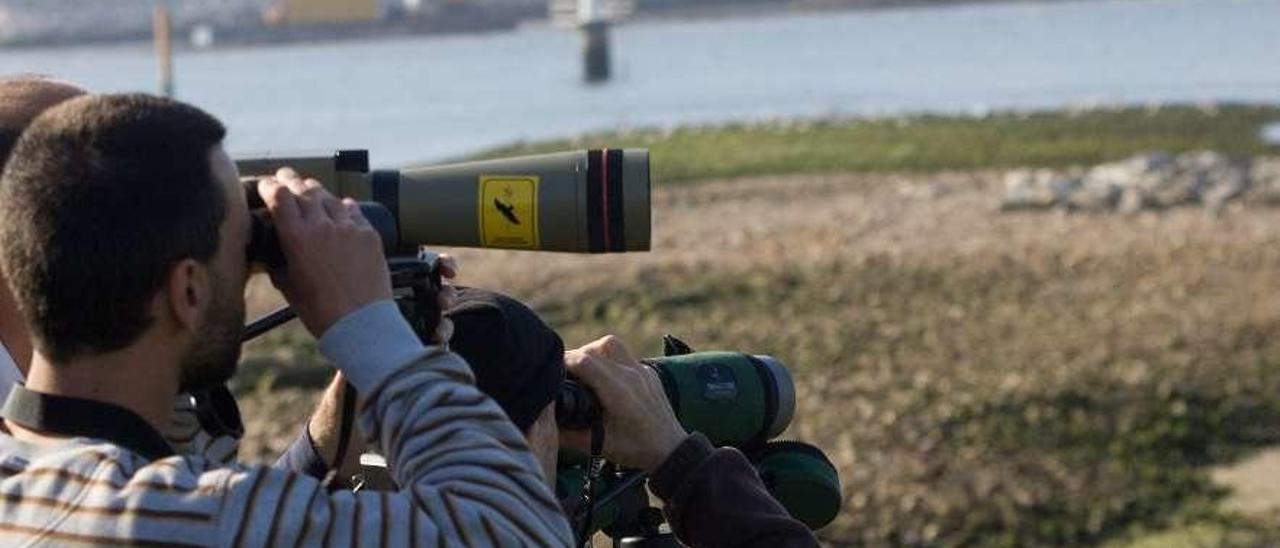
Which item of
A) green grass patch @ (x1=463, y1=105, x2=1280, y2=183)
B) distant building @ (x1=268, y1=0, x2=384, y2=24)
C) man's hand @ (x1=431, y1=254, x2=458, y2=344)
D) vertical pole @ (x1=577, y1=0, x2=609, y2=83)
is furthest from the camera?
distant building @ (x1=268, y1=0, x2=384, y2=24)

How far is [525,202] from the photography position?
2.47 meters

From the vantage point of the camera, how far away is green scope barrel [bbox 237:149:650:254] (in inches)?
97.0

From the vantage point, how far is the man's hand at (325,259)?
7.15ft

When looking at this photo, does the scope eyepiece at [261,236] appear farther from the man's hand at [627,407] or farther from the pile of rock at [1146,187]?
the pile of rock at [1146,187]

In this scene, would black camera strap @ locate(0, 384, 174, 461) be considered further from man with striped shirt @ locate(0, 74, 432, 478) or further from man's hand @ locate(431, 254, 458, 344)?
man's hand @ locate(431, 254, 458, 344)

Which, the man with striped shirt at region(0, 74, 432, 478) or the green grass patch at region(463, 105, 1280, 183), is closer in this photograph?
the man with striped shirt at region(0, 74, 432, 478)

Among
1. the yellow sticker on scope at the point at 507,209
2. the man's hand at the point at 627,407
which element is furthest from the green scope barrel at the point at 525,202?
the man's hand at the point at 627,407

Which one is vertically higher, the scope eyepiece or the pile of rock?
the scope eyepiece

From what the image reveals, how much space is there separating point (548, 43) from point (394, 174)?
333ft

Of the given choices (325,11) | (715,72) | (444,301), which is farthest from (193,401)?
(325,11)

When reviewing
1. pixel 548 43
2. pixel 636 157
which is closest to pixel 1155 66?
pixel 548 43

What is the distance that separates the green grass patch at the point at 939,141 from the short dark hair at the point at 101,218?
73.4 feet

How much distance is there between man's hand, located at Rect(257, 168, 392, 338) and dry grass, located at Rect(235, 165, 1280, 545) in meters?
6.00

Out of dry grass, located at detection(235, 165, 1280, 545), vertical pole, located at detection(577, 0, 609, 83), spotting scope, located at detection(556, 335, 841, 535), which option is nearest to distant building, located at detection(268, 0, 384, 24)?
vertical pole, located at detection(577, 0, 609, 83)
